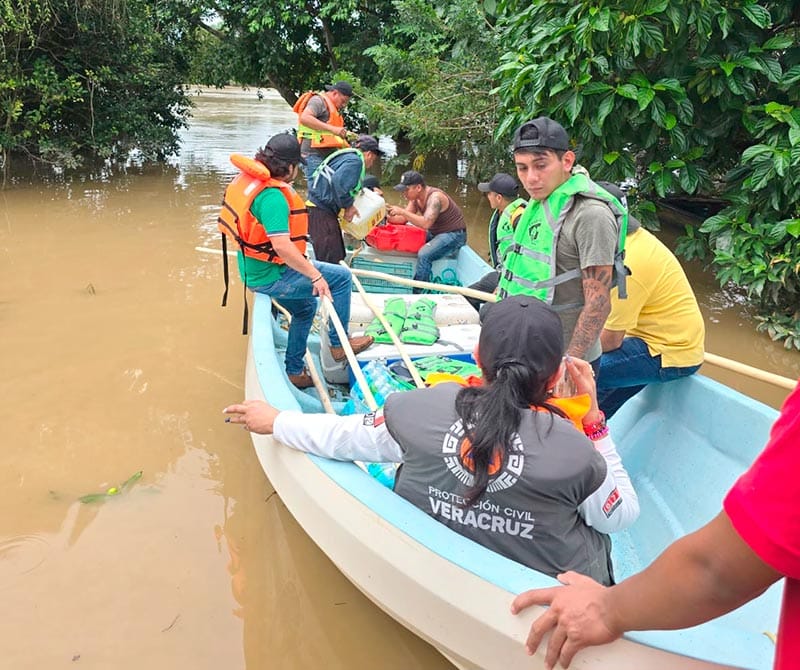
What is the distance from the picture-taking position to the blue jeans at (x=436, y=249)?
5.56 m

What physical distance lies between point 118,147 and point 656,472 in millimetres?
10969

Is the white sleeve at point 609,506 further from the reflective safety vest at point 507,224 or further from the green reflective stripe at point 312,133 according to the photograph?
the green reflective stripe at point 312,133

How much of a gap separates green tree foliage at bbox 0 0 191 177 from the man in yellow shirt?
26.6 feet

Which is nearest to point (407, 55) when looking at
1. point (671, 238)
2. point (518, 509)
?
point (671, 238)

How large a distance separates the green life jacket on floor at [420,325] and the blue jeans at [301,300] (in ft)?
1.32

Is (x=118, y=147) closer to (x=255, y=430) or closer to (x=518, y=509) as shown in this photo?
(x=255, y=430)

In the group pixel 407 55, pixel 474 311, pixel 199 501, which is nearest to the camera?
pixel 199 501

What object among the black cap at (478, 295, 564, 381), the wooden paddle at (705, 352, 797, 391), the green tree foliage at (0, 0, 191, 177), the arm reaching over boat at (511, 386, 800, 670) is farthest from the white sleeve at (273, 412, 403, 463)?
the green tree foliage at (0, 0, 191, 177)

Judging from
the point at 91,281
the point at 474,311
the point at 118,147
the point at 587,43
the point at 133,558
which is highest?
the point at 587,43

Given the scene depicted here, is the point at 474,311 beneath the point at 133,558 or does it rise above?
above

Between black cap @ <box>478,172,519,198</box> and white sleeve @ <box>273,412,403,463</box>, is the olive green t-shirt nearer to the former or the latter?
white sleeve @ <box>273,412,403,463</box>

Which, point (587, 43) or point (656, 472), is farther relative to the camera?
point (587, 43)

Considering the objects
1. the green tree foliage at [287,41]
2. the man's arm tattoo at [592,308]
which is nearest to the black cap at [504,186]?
the man's arm tattoo at [592,308]

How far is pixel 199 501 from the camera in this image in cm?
326
